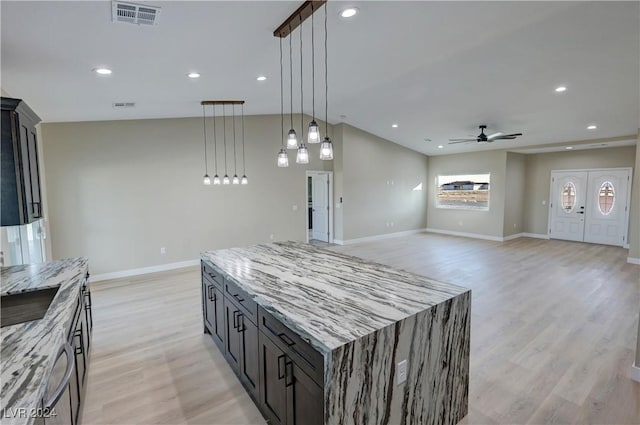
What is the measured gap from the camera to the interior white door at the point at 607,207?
304 inches

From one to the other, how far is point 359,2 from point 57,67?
277 cm

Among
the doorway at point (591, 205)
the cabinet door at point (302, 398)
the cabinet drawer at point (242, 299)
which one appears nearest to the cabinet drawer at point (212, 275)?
the cabinet drawer at point (242, 299)

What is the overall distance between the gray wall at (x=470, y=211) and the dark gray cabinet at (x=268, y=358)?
864cm

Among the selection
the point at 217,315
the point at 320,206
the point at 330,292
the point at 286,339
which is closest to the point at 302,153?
the point at 330,292

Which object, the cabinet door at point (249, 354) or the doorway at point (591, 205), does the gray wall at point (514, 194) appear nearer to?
the doorway at point (591, 205)

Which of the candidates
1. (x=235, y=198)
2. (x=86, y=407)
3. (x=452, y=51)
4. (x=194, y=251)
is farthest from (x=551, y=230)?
(x=86, y=407)

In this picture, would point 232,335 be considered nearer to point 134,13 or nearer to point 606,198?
point 134,13

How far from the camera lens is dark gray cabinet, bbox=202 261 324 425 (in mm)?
1492

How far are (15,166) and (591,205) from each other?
11.4m

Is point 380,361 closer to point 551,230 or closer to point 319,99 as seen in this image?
point 319,99

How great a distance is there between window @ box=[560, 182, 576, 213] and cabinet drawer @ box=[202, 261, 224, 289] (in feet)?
32.7

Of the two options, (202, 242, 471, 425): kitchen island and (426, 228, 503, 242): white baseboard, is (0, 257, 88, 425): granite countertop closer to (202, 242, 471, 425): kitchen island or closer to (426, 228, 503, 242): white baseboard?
(202, 242, 471, 425): kitchen island

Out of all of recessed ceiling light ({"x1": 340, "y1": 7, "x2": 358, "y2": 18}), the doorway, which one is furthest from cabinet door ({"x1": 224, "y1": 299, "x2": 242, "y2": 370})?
the doorway

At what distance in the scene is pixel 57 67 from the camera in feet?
9.03
